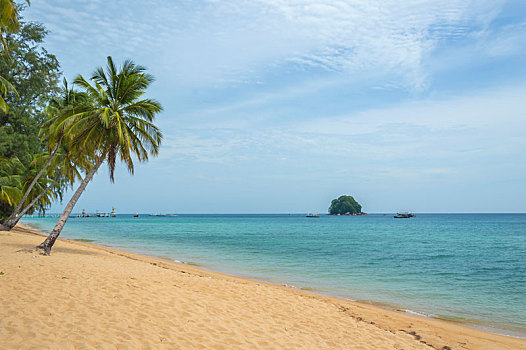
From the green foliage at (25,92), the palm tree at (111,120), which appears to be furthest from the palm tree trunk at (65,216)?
the green foliage at (25,92)

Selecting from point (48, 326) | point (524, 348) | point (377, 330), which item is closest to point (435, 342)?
point (377, 330)

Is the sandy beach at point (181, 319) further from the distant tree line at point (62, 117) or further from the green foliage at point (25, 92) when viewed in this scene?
the green foliage at point (25, 92)

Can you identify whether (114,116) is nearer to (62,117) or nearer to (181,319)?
(62,117)

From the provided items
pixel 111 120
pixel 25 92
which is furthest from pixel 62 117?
pixel 25 92

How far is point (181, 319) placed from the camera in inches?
287

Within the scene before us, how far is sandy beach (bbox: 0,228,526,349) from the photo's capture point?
5.93 meters

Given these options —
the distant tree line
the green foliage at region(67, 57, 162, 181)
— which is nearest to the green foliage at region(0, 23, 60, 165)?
the distant tree line

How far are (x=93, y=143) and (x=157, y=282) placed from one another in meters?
9.29

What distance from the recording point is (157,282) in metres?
10.8

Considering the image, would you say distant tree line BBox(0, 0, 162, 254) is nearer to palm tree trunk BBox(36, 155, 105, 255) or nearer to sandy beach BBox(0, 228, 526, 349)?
palm tree trunk BBox(36, 155, 105, 255)

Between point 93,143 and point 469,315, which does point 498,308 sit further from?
point 93,143

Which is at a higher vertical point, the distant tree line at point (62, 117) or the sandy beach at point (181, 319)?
the distant tree line at point (62, 117)

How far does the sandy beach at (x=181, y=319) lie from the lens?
5930mm

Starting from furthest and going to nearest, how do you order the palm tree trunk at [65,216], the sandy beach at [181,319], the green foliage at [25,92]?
the green foliage at [25,92]
the palm tree trunk at [65,216]
the sandy beach at [181,319]
